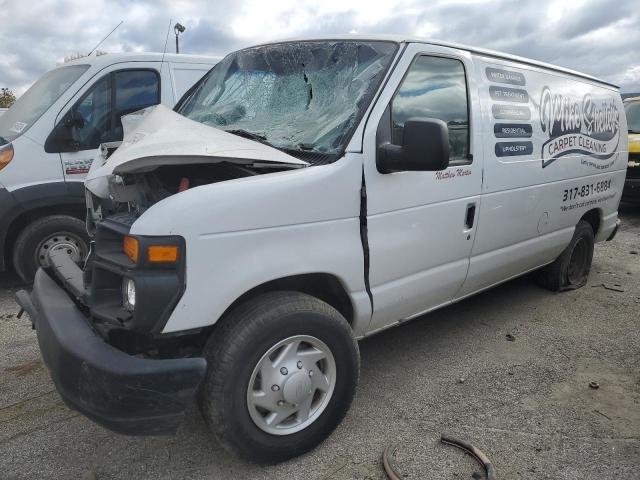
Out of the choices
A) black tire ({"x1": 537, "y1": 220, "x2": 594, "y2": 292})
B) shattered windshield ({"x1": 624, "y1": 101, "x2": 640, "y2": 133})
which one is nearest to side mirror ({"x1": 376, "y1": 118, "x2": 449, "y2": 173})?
black tire ({"x1": 537, "y1": 220, "x2": 594, "y2": 292})

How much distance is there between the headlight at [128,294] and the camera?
90.0 inches

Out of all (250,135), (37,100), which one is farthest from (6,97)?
(250,135)

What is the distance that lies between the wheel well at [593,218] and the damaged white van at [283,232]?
1.56 metres

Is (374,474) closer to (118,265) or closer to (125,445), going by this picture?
(125,445)

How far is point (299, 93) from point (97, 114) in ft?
9.38

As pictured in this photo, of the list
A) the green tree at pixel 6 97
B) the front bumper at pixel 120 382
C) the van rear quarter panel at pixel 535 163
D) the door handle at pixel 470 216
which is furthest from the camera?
the green tree at pixel 6 97

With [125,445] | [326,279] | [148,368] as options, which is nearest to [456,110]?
[326,279]

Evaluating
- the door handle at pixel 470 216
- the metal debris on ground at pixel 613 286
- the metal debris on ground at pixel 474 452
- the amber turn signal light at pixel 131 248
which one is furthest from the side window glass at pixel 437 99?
the metal debris on ground at pixel 613 286

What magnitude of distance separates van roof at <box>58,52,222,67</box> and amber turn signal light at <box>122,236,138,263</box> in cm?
362

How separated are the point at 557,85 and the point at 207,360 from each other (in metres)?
3.74

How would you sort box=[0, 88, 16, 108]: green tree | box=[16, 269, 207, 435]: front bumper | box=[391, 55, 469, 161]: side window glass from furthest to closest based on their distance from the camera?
box=[0, 88, 16, 108]: green tree
box=[391, 55, 469, 161]: side window glass
box=[16, 269, 207, 435]: front bumper

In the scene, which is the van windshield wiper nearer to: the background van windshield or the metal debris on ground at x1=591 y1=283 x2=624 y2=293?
the background van windshield

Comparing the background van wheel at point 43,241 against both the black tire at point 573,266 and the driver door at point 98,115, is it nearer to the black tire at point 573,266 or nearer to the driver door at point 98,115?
the driver door at point 98,115

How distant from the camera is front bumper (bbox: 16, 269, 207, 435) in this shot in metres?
2.11
